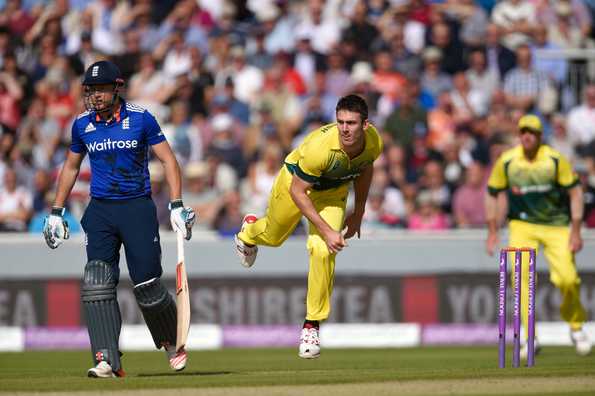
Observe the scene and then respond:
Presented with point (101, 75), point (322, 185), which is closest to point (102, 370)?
point (101, 75)

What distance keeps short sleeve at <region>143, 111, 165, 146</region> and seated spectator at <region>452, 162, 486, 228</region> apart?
6.94 metres

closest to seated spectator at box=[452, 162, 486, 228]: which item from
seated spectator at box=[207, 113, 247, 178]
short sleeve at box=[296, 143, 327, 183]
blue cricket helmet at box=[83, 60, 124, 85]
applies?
seated spectator at box=[207, 113, 247, 178]

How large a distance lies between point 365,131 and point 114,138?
1.61 m

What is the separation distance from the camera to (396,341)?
45.8 feet

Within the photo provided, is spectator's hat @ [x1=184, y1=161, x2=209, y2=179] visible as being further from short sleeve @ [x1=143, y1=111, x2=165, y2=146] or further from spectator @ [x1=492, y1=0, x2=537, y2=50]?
short sleeve @ [x1=143, y1=111, x2=165, y2=146]

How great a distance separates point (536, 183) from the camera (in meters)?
11.6

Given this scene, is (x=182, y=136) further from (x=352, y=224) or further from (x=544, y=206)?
(x=352, y=224)

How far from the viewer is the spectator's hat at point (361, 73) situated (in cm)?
1648

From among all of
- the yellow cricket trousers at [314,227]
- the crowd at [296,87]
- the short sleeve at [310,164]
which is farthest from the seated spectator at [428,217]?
the short sleeve at [310,164]

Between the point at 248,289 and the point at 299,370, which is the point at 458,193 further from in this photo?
the point at 299,370

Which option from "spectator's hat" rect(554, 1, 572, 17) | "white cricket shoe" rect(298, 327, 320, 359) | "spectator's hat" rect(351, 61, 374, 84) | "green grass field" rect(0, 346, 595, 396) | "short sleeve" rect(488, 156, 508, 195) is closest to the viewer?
"green grass field" rect(0, 346, 595, 396)

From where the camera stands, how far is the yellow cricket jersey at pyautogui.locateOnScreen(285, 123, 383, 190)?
8742 millimetres

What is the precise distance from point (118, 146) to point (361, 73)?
8.40 m

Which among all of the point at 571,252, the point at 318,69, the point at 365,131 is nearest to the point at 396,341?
the point at 571,252
